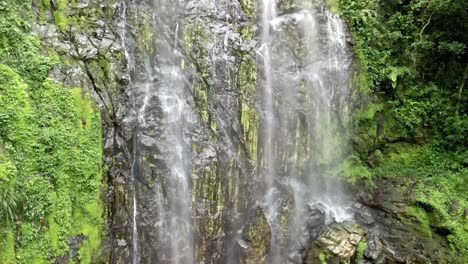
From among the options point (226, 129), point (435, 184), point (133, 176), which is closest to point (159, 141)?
point (133, 176)

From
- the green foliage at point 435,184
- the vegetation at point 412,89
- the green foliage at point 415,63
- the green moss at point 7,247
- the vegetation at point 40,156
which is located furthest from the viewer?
the green foliage at point 415,63

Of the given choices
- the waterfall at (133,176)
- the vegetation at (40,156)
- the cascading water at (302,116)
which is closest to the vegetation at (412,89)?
the cascading water at (302,116)

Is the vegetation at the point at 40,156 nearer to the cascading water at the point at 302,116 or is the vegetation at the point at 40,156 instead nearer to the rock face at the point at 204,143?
the rock face at the point at 204,143

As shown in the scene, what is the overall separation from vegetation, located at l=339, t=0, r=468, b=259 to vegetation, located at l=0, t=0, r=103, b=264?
734cm

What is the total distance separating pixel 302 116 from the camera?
10.4m

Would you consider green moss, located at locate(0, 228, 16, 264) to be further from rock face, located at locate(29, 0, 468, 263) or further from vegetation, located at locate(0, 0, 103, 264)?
rock face, located at locate(29, 0, 468, 263)

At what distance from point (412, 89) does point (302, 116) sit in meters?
3.29

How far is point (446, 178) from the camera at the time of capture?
9594 mm

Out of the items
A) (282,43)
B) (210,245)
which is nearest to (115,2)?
(282,43)

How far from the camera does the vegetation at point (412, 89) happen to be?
993 centimetres

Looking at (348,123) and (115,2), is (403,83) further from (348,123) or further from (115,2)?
(115,2)

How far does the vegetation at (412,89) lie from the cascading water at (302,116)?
2.05 ft

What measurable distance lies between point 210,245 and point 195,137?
8.81 ft

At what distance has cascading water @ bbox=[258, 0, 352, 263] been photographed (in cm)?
1000
